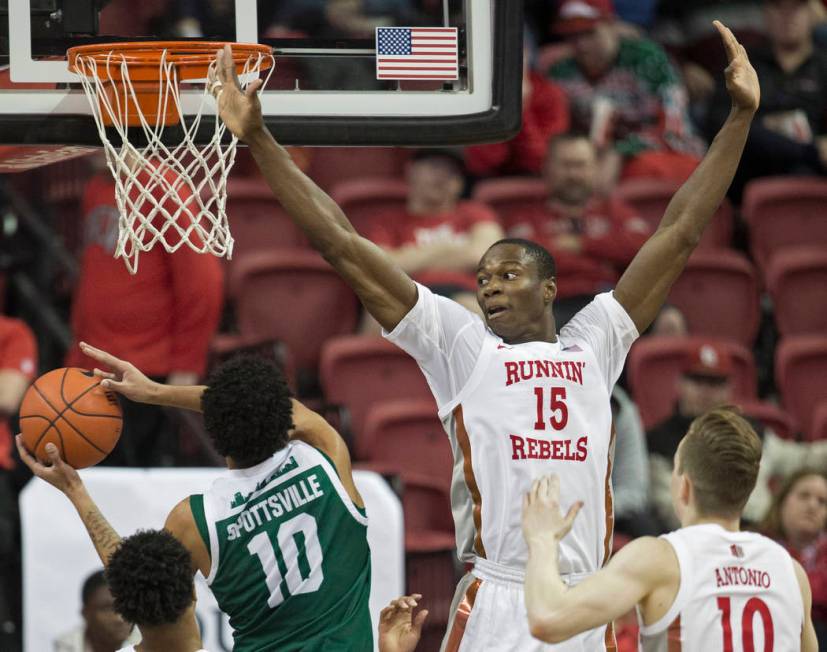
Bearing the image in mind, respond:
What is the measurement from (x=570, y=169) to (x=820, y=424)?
2.02 m

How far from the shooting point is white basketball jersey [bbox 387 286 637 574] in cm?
505

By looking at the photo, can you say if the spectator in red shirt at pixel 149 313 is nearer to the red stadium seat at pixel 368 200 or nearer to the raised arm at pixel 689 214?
the red stadium seat at pixel 368 200

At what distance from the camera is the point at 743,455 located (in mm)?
4414

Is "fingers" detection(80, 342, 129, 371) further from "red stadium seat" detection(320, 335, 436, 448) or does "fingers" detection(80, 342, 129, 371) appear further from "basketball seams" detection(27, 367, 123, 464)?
"red stadium seat" detection(320, 335, 436, 448)

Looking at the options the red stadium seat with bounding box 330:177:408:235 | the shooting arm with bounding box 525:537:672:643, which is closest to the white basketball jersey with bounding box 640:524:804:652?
the shooting arm with bounding box 525:537:672:643

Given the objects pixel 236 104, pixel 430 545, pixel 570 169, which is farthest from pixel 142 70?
pixel 570 169

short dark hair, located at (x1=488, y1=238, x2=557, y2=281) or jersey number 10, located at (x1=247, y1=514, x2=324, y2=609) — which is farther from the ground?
short dark hair, located at (x1=488, y1=238, x2=557, y2=281)

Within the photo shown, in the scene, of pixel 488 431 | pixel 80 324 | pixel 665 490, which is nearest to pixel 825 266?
pixel 665 490

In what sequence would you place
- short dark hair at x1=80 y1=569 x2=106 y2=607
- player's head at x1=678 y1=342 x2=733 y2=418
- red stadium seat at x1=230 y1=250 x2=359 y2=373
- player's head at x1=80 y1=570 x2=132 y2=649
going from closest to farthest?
player's head at x1=80 y1=570 x2=132 y2=649 → short dark hair at x1=80 y1=569 x2=106 y2=607 → player's head at x1=678 y1=342 x2=733 y2=418 → red stadium seat at x1=230 y1=250 x2=359 y2=373

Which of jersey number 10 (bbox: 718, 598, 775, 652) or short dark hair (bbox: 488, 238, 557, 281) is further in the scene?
short dark hair (bbox: 488, 238, 557, 281)

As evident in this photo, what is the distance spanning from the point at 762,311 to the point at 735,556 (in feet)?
19.7

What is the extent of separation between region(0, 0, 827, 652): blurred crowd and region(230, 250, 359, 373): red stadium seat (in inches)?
0.4

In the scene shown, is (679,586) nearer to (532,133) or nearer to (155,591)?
(155,591)

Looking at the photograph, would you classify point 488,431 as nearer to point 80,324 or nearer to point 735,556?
point 735,556
